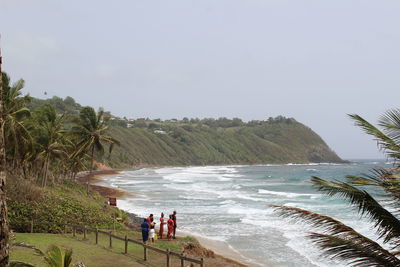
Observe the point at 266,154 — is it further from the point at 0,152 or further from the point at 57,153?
the point at 0,152

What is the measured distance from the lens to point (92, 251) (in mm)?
13789

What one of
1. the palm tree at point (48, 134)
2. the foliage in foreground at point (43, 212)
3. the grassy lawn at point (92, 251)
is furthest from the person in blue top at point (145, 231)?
the palm tree at point (48, 134)

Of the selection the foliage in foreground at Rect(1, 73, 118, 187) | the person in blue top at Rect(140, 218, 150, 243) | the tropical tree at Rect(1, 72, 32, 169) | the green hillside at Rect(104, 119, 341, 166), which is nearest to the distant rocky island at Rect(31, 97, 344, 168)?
the green hillside at Rect(104, 119, 341, 166)

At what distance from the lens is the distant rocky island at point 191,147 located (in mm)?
120938

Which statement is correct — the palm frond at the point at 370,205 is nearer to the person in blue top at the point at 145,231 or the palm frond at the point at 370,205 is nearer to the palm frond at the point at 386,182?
the palm frond at the point at 386,182

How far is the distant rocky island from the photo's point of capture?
121 metres

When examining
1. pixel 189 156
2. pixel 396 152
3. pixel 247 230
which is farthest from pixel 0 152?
pixel 189 156

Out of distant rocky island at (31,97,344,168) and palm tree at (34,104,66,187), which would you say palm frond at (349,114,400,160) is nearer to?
palm tree at (34,104,66,187)

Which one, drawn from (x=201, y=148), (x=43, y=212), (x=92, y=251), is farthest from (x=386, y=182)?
(x=201, y=148)

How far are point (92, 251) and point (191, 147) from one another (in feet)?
458

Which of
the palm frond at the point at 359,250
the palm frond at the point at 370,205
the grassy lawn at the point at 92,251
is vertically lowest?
the grassy lawn at the point at 92,251

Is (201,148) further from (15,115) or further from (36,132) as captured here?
(15,115)

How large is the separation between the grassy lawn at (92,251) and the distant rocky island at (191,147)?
279ft

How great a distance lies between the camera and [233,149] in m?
172
